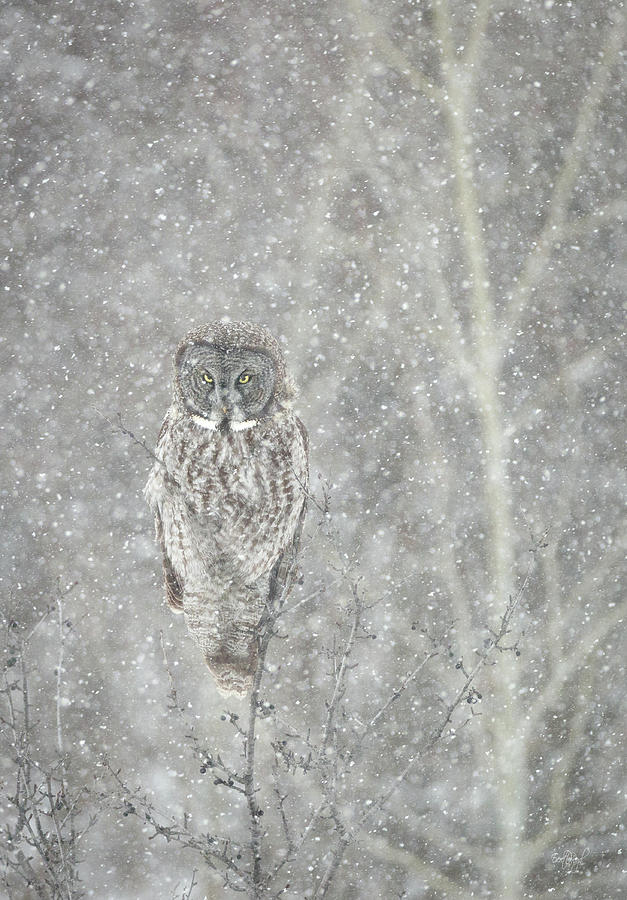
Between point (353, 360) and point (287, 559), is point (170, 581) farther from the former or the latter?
point (353, 360)

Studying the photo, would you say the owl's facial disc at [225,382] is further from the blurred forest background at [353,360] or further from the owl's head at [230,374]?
the blurred forest background at [353,360]

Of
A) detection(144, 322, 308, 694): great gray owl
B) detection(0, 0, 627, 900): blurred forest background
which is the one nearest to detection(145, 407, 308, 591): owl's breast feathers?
detection(144, 322, 308, 694): great gray owl

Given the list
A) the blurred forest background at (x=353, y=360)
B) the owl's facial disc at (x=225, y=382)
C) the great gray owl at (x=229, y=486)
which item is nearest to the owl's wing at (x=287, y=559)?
the great gray owl at (x=229, y=486)

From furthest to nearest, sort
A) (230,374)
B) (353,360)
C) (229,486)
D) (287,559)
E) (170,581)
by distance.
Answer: (353,360)
(170,581)
(287,559)
(229,486)
(230,374)

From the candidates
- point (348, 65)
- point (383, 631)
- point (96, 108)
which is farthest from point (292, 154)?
point (383, 631)

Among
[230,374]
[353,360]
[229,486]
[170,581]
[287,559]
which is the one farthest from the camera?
[353,360]

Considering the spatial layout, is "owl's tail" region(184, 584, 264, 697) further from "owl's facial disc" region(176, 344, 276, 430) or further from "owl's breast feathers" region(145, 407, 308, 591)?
"owl's facial disc" region(176, 344, 276, 430)

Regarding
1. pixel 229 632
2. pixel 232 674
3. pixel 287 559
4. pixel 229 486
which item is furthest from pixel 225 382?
pixel 232 674
